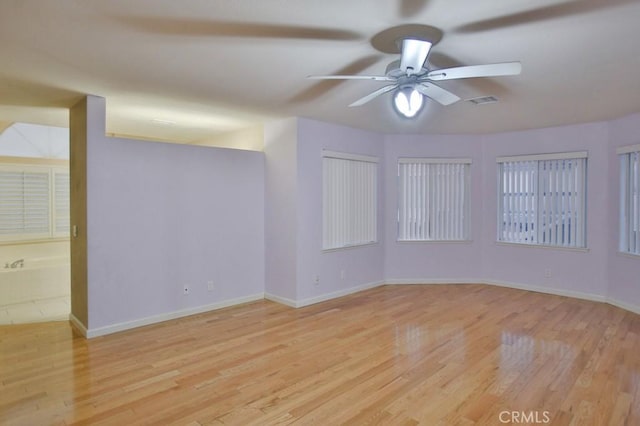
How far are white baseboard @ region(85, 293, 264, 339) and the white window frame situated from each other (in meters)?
3.50

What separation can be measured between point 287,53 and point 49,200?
578 centimetres

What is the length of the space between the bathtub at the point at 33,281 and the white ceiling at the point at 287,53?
2.33 m

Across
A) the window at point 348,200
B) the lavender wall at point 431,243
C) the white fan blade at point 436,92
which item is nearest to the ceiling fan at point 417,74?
the white fan blade at point 436,92

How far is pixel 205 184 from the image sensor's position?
4.59 metres

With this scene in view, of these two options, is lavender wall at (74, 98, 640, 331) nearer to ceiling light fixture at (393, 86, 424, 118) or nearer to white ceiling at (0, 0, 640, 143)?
white ceiling at (0, 0, 640, 143)

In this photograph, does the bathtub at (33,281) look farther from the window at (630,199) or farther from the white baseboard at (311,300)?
the window at (630,199)

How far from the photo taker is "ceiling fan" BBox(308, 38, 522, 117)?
221 centimetres

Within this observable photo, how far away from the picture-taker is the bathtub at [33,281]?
5.30 m

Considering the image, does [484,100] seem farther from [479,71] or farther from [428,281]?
[428,281]

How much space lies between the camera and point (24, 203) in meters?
6.14

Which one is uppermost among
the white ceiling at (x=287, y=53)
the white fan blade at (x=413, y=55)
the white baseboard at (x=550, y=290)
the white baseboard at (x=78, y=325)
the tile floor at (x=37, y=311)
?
the white ceiling at (x=287, y=53)

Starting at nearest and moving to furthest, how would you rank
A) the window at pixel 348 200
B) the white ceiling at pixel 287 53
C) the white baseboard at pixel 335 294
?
the white ceiling at pixel 287 53, the white baseboard at pixel 335 294, the window at pixel 348 200

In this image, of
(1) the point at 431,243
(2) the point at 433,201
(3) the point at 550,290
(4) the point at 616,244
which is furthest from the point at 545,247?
(2) the point at 433,201

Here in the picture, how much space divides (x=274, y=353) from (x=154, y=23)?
8.76 ft
